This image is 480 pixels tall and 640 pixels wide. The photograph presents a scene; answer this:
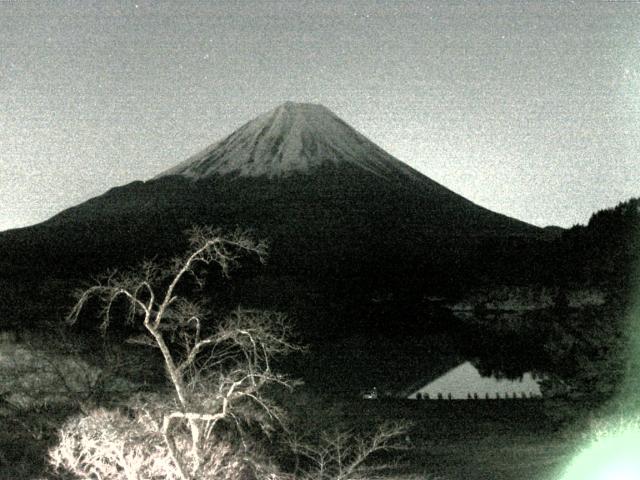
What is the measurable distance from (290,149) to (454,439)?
130 metres

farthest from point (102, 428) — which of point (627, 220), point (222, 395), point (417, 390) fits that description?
point (627, 220)

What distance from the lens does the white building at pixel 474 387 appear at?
90.9 feet

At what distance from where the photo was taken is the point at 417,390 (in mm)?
29469

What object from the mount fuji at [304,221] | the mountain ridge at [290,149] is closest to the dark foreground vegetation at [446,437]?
the mount fuji at [304,221]

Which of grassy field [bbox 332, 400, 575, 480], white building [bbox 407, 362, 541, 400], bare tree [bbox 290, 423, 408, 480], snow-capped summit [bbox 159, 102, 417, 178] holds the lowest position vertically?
white building [bbox 407, 362, 541, 400]

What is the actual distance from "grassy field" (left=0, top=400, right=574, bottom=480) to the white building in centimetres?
371

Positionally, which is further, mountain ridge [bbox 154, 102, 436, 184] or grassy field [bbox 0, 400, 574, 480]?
mountain ridge [bbox 154, 102, 436, 184]

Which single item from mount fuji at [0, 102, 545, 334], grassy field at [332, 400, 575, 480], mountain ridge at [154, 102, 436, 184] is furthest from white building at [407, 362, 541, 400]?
mountain ridge at [154, 102, 436, 184]

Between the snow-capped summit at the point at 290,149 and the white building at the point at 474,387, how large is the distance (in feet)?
337

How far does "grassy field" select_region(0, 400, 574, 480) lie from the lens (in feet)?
49.2

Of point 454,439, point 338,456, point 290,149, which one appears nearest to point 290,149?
point 290,149

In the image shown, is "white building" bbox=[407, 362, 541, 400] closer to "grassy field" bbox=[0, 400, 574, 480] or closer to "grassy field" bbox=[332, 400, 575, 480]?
"grassy field" bbox=[332, 400, 575, 480]

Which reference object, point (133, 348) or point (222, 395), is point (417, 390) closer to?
point (133, 348)

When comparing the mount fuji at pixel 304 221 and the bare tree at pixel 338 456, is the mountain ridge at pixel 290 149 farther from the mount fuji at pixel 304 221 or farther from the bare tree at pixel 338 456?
the bare tree at pixel 338 456
